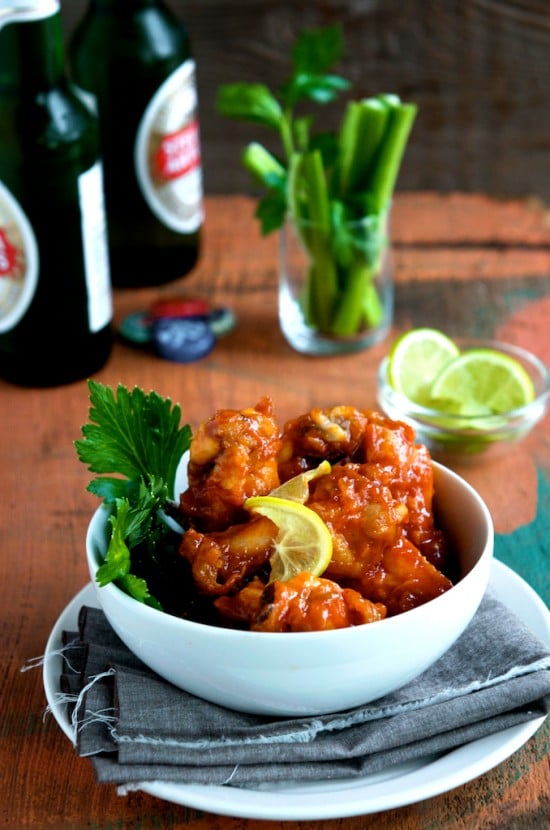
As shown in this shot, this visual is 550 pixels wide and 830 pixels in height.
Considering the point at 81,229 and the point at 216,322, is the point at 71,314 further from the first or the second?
the point at 216,322

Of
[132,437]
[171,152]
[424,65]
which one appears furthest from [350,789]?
[424,65]

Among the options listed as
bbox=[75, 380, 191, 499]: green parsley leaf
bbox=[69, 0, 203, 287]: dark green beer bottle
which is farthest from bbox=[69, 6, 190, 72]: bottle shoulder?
bbox=[75, 380, 191, 499]: green parsley leaf

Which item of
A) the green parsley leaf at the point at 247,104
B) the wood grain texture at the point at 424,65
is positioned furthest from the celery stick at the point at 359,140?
the wood grain texture at the point at 424,65

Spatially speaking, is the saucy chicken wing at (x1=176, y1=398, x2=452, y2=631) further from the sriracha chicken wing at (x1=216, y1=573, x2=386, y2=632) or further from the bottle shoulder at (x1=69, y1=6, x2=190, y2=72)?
the bottle shoulder at (x1=69, y1=6, x2=190, y2=72)

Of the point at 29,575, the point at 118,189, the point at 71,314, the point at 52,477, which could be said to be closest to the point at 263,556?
the point at 29,575

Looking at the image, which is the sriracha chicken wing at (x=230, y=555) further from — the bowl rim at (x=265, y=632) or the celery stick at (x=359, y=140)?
the celery stick at (x=359, y=140)

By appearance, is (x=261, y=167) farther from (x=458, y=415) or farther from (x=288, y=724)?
(x=288, y=724)
